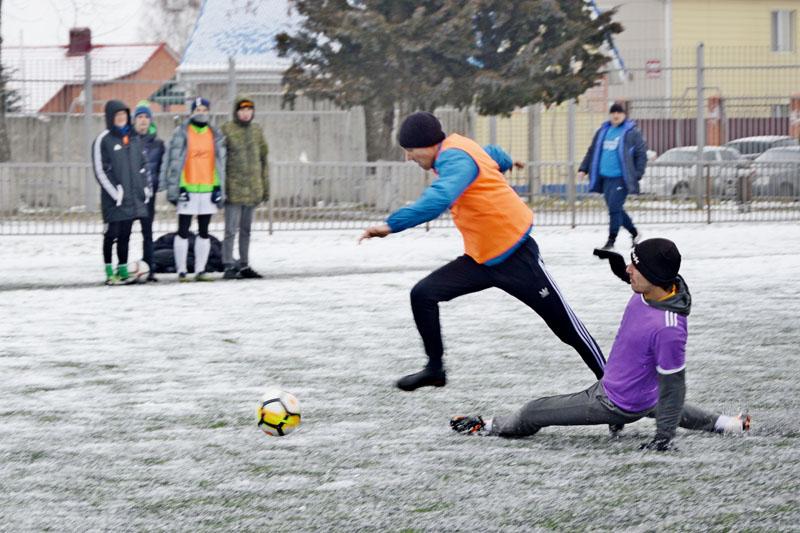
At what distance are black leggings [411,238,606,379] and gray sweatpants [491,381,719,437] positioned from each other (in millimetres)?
887

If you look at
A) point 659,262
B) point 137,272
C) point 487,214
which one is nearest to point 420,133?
point 487,214

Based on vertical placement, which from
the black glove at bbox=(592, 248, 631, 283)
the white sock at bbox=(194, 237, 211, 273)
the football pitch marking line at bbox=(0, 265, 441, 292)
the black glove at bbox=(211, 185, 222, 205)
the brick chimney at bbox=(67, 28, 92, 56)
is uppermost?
the brick chimney at bbox=(67, 28, 92, 56)

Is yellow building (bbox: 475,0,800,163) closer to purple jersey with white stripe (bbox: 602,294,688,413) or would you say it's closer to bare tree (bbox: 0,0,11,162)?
bare tree (bbox: 0,0,11,162)

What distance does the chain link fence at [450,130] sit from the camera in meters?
22.3

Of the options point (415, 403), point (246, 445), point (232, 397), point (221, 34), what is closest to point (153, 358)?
point (232, 397)

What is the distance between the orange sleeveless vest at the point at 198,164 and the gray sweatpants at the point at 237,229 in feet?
1.44

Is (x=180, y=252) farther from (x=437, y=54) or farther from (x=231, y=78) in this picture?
(x=437, y=54)

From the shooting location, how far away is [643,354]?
6.48 metres

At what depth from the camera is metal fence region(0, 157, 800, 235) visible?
21.9 metres

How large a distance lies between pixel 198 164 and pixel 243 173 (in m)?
0.53

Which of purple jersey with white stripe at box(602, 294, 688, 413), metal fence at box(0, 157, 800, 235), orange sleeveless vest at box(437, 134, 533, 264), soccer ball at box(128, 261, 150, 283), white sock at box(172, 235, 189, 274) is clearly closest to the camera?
purple jersey with white stripe at box(602, 294, 688, 413)

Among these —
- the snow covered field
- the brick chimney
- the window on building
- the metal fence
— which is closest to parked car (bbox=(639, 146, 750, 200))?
the metal fence

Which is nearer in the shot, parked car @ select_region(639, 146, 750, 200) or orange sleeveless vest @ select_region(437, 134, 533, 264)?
orange sleeveless vest @ select_region(437, 134, 533, 264)

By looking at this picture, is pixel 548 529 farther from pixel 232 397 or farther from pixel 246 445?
pixel 232 397
